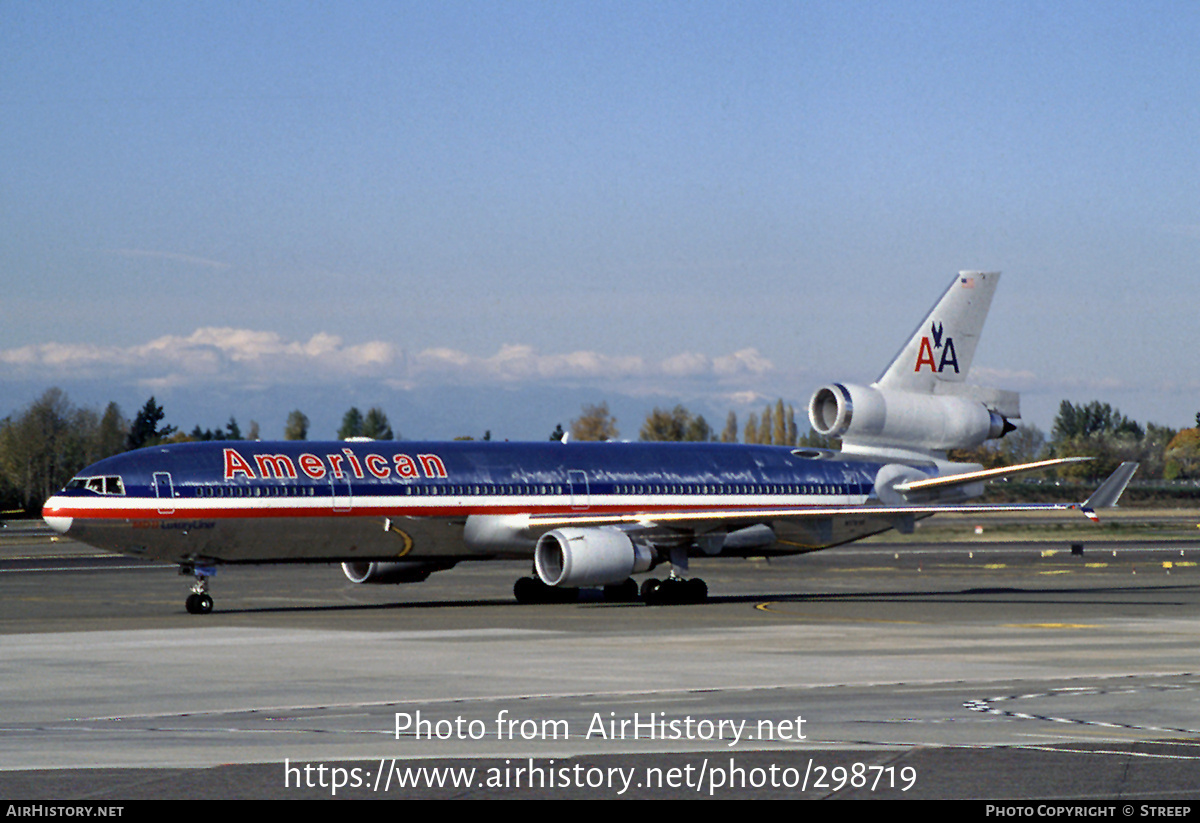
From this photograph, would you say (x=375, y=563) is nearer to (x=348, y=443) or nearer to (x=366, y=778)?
(x=348, y=443)

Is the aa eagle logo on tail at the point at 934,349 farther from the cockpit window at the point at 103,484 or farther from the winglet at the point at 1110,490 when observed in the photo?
the cockpit window at the point at 103,484

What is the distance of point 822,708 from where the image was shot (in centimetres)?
1841

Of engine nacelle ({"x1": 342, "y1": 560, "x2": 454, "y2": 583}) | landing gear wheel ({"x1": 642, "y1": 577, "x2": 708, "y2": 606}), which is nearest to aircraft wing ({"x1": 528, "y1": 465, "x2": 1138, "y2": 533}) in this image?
landing gear wheel ({"x1": 642, "y1": 577, "x2": 708, "y2": 606})

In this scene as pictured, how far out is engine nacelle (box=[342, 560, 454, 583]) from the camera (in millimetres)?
43688

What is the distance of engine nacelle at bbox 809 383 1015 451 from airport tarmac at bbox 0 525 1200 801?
6372 millimetres

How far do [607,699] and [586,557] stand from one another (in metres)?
19.7

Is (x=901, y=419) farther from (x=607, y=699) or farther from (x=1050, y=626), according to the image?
(x=607, y=699)

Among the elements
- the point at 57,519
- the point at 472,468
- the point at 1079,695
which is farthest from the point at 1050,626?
the point at 57,519

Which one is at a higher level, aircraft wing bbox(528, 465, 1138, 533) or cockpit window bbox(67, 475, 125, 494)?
cockpit window bbox(67, 475, 125, 494)

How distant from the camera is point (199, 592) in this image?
38094 millimetres

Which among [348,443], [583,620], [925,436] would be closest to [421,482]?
[348,443]

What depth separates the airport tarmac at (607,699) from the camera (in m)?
13.4

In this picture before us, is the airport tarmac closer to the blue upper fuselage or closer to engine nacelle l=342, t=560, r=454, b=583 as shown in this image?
engine nacelle l=342, t=560, r=454, b=583

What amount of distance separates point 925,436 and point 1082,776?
3497 cm
